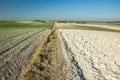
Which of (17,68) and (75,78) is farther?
(17,68)

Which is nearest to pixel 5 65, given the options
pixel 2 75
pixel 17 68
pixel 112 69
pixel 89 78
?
pixel 17 68

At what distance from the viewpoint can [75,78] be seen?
800cm

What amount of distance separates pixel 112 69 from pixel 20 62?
197 inches

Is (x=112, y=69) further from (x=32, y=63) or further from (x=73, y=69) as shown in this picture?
(x=32, y=63)

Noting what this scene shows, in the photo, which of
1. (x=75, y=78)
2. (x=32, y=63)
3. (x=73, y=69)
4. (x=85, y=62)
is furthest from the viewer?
(x=85, y=62)

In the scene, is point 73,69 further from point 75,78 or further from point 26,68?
point 26,68

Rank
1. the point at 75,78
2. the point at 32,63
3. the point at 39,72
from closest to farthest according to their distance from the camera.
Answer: the point at 75,78
the point at 39,72
the point at 32,63

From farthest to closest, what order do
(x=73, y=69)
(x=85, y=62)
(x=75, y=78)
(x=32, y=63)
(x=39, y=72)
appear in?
1. (x=85, y=62)
2. (x=32, y=63)
3. (x=73, y=69)
4. (x=39, y=72)
5. (x=75, y=78)

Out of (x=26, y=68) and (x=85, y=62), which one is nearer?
(x=26, y=68)

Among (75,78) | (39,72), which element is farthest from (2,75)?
(75,78)

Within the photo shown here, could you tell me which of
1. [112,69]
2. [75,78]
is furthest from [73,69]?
[112,69]

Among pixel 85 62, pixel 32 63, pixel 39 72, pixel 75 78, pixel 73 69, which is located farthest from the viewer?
pixel 85 62

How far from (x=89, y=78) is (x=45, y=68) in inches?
94.9

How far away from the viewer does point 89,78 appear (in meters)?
8.08
